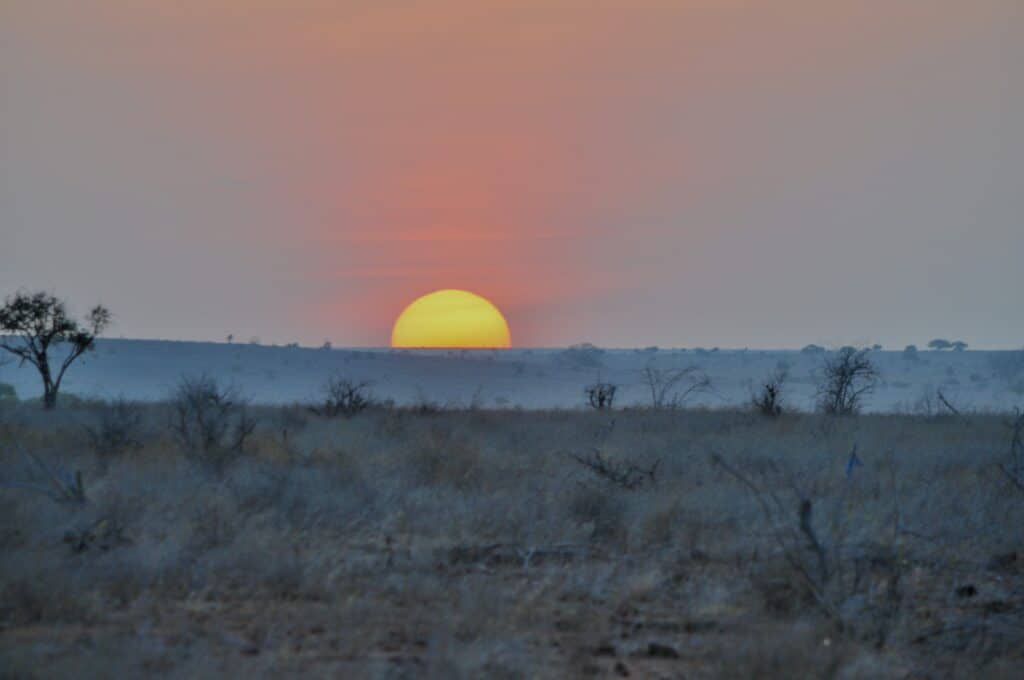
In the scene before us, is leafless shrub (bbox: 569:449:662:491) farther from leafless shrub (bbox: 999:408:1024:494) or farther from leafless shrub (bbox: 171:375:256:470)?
leafless shrub (bbox: 171:375:256:470)

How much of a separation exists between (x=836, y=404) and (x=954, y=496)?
18.3 metres

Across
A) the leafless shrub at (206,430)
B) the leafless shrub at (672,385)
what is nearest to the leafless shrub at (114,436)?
the leafless shrub at (206,430)

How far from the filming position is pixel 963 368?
10212 centimetres

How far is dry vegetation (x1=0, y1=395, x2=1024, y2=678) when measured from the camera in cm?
638

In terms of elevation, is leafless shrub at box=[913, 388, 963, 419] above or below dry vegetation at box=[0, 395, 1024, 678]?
above

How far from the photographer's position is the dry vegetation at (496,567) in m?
6.38

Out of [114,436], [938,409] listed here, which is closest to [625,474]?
[114,436]

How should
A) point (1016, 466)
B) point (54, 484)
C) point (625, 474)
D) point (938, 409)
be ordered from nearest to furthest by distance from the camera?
point (54, 484) → point (1016, 466) → point (625, 474) → point (938, 409)

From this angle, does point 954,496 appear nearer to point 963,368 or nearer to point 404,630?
point 404,630

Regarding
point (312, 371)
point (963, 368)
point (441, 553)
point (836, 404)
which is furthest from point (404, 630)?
point (963, 368)

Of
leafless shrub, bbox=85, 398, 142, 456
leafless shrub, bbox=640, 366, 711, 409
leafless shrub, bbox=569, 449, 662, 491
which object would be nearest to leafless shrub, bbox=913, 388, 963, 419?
leafless shrub, bbox=640, 366, 711, 409

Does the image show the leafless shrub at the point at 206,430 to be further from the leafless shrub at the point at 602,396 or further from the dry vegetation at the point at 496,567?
the leafless shrub at the point at 602,396

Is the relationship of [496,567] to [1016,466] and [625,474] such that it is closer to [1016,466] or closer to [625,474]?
[625,474]

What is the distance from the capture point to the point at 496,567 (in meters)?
8.79
